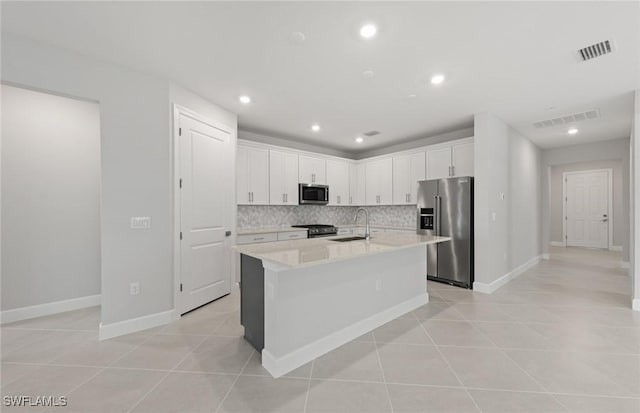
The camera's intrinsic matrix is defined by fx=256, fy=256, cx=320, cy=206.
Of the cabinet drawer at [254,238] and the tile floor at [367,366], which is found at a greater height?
the cabinet drawer at [254,238]

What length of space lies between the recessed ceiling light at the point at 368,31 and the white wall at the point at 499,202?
2.65m

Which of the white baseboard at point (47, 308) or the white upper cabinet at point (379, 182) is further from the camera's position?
the white upper cabinet at point (379, 182)

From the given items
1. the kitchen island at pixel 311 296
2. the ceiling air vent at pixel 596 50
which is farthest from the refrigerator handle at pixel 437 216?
the ceiling air vent at pixel 596 50

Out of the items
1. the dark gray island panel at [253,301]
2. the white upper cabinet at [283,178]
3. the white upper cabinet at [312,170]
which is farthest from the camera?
the white upper cabinet at [312,170]

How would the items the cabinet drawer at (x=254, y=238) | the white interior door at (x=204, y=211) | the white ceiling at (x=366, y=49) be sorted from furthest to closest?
the cabinet drawer at (x=254, y=238) < the white interior door at (x=204, y=211) < the white ceiling at (x=366, y=49)

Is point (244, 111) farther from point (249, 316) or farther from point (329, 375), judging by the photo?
point (329, 375)

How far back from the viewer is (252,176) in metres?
4.47

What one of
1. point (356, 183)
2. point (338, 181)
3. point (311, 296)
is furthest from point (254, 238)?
point (356, 183)

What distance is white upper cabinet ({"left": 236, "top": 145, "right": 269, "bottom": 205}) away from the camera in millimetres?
4328

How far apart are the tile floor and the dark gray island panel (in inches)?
4.9

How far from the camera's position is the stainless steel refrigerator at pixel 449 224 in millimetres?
4012

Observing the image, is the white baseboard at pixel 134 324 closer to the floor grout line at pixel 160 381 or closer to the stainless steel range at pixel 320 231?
the floor grout line at pixel 160 381

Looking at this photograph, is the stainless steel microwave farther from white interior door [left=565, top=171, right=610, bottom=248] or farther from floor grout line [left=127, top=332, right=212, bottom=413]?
white interior door [left=565, top=171, right=610, bottom=248]

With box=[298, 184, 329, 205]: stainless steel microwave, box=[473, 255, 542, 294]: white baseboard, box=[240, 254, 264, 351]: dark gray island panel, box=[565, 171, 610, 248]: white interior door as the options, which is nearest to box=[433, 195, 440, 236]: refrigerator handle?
box=[473, 255, 542, 294]: white baseboard
